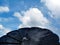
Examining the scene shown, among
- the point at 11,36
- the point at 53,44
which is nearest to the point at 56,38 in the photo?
the point at 53,44

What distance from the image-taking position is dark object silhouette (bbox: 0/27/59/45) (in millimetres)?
5828

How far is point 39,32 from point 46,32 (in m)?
0.23

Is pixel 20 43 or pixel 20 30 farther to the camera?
pixel 20 30

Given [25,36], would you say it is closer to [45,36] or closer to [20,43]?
[20,43]

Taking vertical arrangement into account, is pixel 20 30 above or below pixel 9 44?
above

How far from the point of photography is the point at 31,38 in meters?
5.88

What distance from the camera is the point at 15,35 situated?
6.09 m

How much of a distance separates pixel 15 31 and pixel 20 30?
0.58 feet

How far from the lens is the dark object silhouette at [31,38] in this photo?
583cm

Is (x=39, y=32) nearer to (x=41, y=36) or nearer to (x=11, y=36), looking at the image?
(x=41, y=36)

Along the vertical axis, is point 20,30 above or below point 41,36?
above

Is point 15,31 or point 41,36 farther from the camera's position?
point 15,31

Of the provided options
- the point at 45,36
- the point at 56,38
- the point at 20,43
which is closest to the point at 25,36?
the point at 20,43

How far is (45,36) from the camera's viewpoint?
5.84 meters
